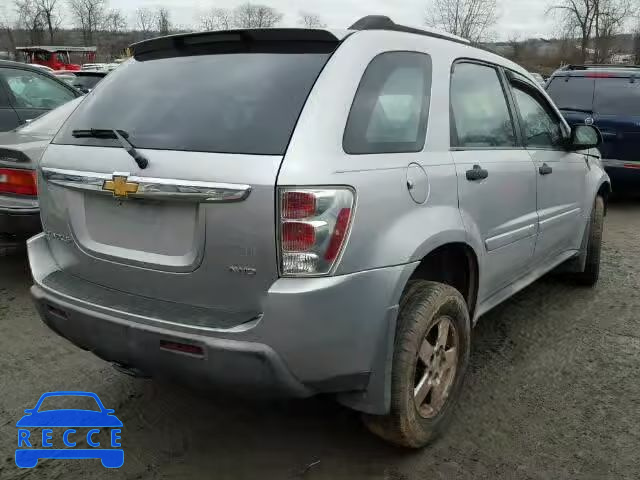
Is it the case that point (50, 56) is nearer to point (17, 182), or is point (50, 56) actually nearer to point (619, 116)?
point (619, 116)

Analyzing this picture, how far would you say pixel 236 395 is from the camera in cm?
215

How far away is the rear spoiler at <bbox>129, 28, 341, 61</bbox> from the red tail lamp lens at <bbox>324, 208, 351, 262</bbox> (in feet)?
2.32

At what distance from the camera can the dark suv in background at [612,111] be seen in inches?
291

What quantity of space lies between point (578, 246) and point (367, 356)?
2909 millimetres

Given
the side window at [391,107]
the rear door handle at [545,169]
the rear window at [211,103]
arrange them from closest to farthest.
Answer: the rear window at [211,103], the side window at [391,107], the rear door handle at [545,169]

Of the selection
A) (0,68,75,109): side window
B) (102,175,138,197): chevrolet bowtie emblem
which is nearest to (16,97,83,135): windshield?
(0,68,75,109): side window

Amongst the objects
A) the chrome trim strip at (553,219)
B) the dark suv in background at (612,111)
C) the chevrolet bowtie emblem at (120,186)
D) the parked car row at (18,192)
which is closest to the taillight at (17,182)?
the parked car row at (18,192)

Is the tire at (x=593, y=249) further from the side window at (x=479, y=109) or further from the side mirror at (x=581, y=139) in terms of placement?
the side window at (x=479, y=109)

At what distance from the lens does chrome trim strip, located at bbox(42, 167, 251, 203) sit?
6.67 ft

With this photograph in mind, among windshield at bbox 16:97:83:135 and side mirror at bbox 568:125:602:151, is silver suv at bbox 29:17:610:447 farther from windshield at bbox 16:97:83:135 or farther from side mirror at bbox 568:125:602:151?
windshield at bbox 16:97:83:135

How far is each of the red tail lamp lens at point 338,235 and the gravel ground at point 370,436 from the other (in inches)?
35.2

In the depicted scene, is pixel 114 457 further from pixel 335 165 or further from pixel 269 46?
pixel 269 46

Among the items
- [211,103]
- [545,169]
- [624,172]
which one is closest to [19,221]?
[211,103]

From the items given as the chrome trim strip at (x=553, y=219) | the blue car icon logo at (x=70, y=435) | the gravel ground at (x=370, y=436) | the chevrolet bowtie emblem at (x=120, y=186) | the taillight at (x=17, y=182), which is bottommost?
the gravel ground at (x=370, y=436)
